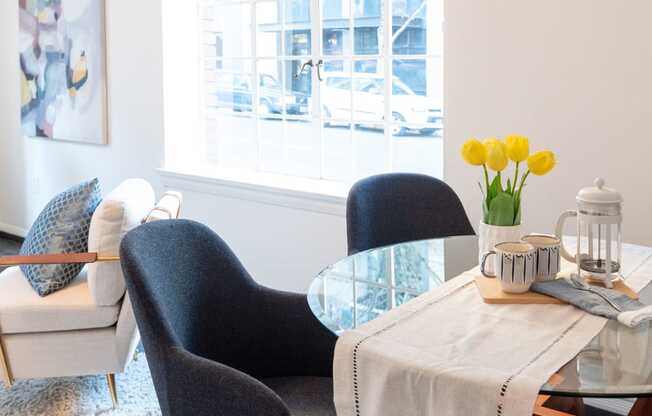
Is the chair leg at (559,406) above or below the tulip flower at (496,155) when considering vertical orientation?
below

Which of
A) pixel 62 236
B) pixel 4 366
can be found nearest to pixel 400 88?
pixel 62 236

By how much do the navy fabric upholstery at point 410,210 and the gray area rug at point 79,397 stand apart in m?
1.12

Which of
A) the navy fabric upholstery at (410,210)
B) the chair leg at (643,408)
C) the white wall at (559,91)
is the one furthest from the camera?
the navy fabric upholstery at (410,210)

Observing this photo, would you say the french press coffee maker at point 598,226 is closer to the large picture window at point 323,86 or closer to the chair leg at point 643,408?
the chair leg at point 643,408

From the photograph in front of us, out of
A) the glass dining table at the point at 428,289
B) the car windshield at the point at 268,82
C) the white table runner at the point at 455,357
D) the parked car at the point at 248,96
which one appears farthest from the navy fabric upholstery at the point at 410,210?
the car windshield at the point at 268,82

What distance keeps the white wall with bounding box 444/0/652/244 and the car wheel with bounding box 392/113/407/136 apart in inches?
18.5

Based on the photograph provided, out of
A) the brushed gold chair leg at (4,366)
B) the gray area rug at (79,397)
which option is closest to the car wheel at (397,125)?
the gray area rug at (79,397)

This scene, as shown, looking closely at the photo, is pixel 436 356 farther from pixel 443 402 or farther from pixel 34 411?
pixel 34 411

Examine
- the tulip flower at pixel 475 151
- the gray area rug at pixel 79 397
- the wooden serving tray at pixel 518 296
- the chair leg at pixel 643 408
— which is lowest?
the gray area rug at pixel 79 397

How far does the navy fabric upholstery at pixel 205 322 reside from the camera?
1533 millimetres

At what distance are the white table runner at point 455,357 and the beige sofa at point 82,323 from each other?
1.43m

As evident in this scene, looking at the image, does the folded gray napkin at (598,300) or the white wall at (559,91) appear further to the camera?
the white wall at (559,91)

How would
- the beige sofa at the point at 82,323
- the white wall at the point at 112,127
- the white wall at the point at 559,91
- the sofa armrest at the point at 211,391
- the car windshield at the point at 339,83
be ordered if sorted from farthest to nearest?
the white wall at the point at 112,127
the car windshield at the point at 339,83
the beige sofa at the point at 82,323
the white wall at the point at 559,91
the sofa armrest at the point at 211,391

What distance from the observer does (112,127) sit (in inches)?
174
